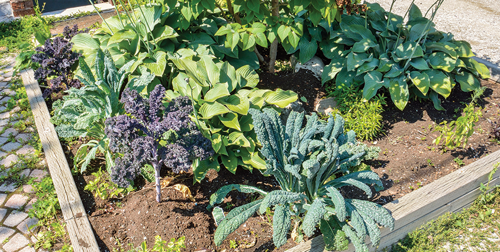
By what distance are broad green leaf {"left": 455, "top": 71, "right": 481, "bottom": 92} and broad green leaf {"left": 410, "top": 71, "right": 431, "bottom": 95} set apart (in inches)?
19.9

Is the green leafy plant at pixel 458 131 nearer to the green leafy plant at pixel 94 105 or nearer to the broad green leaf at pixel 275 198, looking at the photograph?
the broad green leaf at pixel 275 198

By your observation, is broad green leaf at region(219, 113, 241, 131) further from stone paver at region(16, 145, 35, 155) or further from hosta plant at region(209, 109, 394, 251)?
stone paver at region(16, 145, 35, 155)

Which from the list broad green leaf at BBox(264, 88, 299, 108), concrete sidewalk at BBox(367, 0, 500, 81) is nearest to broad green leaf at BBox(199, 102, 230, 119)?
broad green leaf at BBox(264, 88, 299, 108)

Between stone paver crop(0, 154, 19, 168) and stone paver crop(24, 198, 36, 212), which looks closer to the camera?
stone paver crop(24, 198, 36, 212)

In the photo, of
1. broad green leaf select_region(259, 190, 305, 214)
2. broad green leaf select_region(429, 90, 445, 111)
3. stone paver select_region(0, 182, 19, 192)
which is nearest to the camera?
broad green leaf select_region(259, 190, 305, 214)

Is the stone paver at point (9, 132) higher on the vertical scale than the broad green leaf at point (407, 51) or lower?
lower

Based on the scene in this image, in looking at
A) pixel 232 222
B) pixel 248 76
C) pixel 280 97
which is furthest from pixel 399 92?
pixel 232 222

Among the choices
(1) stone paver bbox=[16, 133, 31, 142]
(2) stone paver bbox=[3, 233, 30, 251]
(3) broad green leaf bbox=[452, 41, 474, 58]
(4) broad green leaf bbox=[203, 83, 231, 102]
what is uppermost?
(3) broad green leaf bbox=[452, 41, 474, 58]

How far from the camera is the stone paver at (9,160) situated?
130 inches

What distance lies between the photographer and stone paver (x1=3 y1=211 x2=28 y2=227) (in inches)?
108

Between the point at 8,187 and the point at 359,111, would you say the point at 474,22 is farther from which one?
the point at 8,187

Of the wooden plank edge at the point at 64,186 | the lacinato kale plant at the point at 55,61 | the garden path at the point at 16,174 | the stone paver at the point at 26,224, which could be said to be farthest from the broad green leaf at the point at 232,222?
the lacinato kale plant at the point at 55,61

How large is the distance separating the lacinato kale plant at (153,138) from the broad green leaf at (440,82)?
2.44m

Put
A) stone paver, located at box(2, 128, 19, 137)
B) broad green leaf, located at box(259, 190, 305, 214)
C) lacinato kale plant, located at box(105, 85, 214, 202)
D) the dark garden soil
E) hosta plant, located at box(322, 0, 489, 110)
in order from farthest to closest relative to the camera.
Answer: the dark garden soil, stone paver, located at box(2, 128, 19, 137), hosta plant, located at box(322, 0, 489, 110), lacinato kale plant, located at box(105, 85, 214, 202), broad green leaf, located at box(259, 190, 305, 214)
